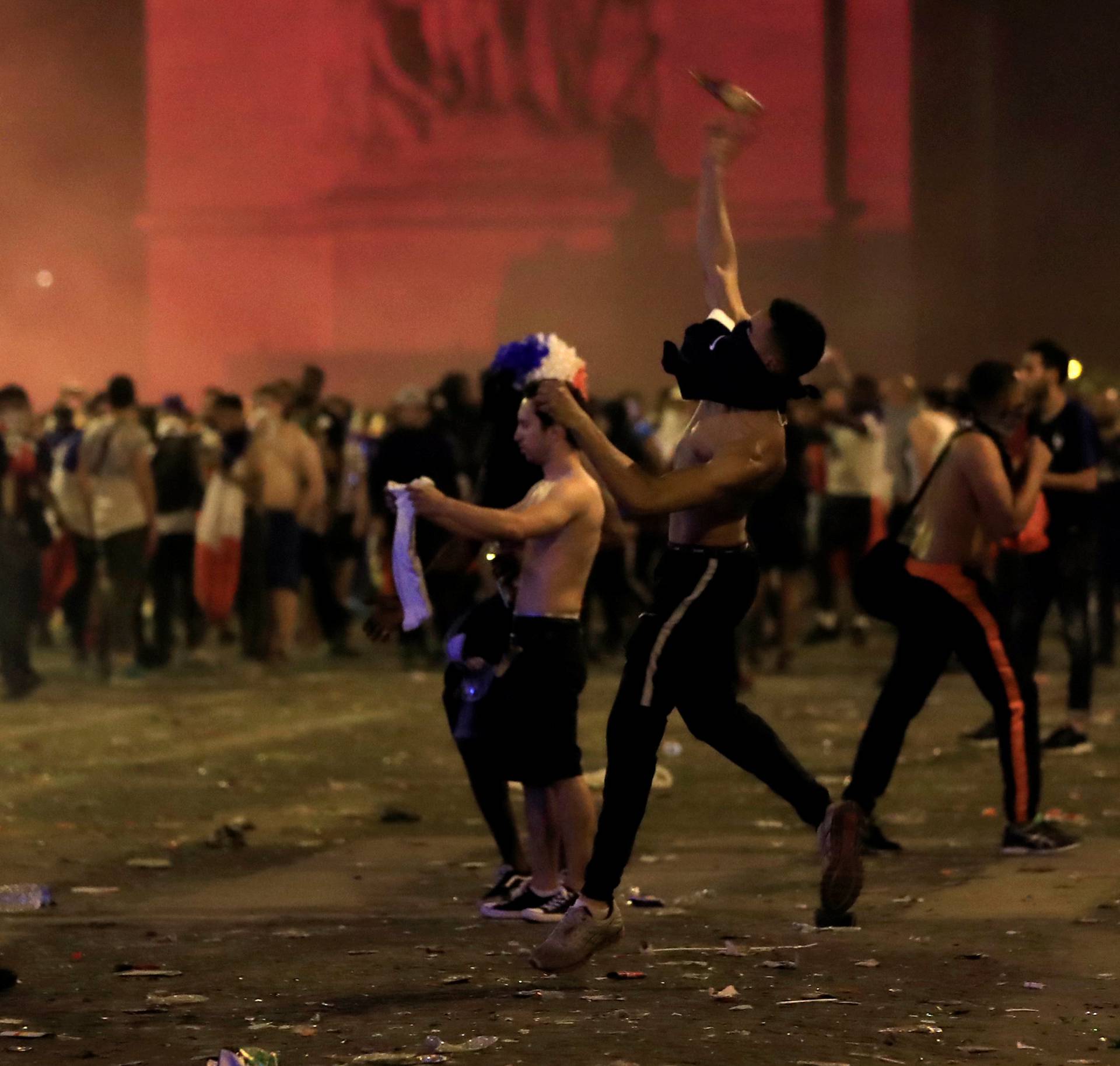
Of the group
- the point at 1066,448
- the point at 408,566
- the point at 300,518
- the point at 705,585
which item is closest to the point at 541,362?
the point at 408,566

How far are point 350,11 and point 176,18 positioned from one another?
265 centimetres

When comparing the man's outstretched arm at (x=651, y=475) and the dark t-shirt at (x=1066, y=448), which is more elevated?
the man's outstretched arm at (x=651, y=475)

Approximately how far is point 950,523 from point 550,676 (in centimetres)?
187

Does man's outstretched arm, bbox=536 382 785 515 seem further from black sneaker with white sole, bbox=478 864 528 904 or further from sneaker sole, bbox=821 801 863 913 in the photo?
black sneaker with white sole, bbox=478 864 528 904

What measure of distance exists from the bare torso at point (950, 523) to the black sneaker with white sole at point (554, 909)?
1.92m

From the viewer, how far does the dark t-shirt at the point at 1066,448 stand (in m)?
11.9

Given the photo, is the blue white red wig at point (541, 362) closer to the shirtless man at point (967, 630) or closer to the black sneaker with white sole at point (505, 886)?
the black sneaker with white sole at point (505, 886)

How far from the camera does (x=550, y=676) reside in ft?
24.9

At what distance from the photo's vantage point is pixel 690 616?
22.4ft

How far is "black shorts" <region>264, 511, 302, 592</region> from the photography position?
15.9 metres

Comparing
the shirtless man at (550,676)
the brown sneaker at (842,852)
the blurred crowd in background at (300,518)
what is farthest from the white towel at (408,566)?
the blurred crowd in background at (300,518)

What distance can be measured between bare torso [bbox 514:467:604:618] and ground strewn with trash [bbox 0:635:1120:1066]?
0.96 meters

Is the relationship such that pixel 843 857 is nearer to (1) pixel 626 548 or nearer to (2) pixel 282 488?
(1) pixel 626 548

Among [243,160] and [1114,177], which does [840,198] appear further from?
[243,160]
